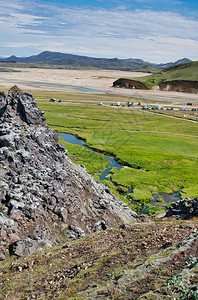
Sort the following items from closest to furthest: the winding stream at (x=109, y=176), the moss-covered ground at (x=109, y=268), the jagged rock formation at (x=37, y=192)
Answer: the moss-covered ground at (x=109, y=268) < the jagged rock formation at (x=37, y=192) < the winding stream at (x=109, y=176)

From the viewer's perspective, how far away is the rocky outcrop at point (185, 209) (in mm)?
28453

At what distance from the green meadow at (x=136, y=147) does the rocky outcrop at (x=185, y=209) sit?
26.5 feet

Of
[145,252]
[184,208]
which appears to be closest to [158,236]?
[145,252]

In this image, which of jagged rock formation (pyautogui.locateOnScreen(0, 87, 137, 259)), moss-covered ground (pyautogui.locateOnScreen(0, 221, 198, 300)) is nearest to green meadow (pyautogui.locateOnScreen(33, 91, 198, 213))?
jagged rock formation (pyautogui.locateOnScreen(0, 87, 137, 259))

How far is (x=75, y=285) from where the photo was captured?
14.3m

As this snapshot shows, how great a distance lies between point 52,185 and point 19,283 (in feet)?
32.2

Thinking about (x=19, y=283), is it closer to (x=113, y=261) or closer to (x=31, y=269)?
(x=31, y=269)

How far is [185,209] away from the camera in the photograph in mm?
31438

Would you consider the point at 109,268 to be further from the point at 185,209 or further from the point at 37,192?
the point at 185,209

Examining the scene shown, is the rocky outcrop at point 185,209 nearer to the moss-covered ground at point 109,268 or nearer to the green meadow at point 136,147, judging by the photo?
the green meadow at point 136,147

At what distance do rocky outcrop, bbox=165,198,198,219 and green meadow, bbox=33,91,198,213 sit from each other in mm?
8070

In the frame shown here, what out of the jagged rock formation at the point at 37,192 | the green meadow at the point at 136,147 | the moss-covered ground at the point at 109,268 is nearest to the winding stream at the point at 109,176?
Result: the green meadow at the point at 136,147

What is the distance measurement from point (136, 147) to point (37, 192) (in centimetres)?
5393

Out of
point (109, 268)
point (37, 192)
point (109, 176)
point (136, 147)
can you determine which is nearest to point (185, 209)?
point (37, 192)
